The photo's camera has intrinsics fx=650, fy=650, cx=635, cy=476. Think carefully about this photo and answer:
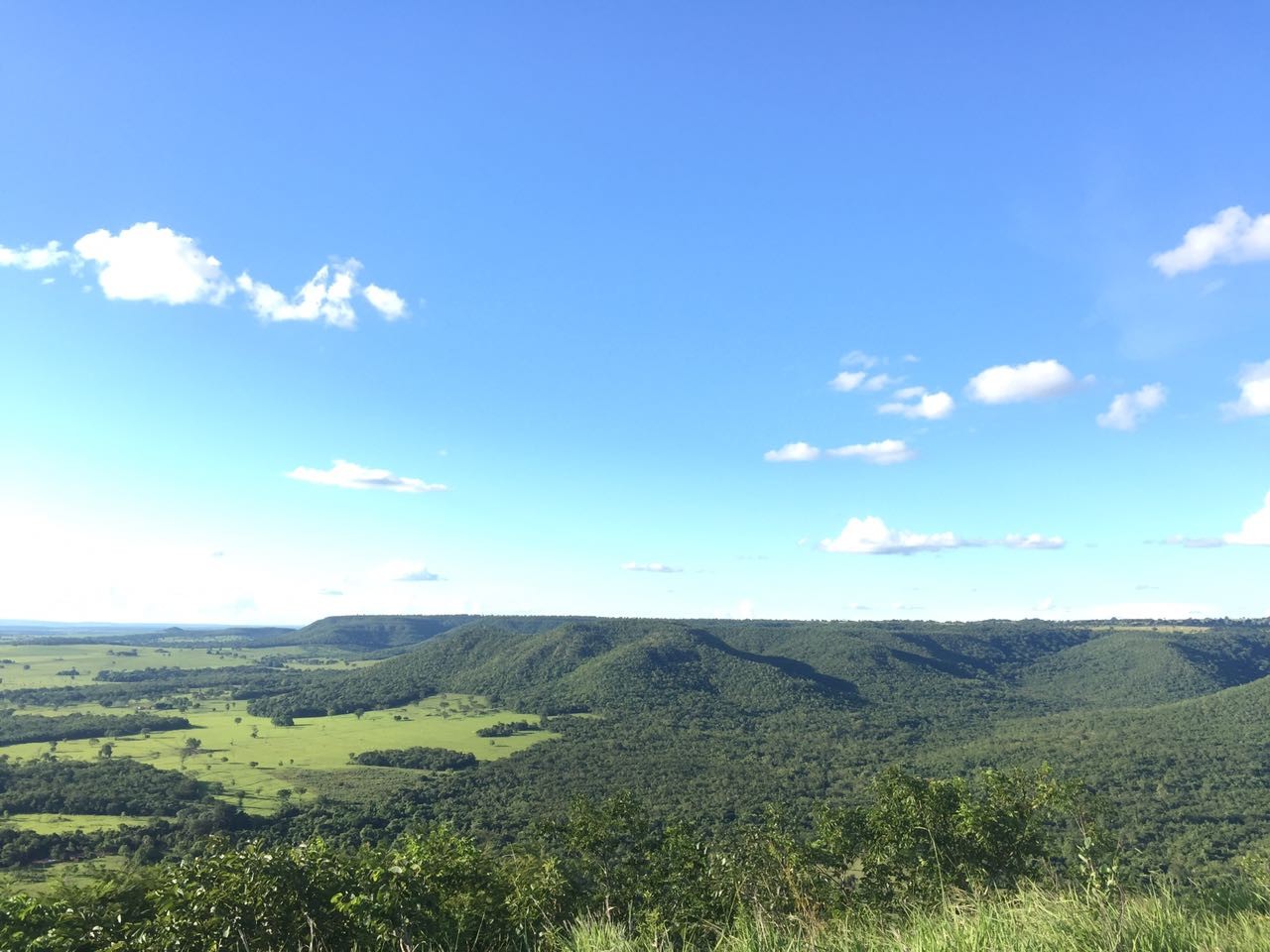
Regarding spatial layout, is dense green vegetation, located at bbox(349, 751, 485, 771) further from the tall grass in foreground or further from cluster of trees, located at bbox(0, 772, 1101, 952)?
the tall grass in foreground

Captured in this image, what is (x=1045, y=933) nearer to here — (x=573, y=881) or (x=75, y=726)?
(x=573, y=881)

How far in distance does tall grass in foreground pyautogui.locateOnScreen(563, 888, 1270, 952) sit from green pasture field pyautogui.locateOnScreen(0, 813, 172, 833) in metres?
127

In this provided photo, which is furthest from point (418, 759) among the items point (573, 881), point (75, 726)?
point (573, 881)

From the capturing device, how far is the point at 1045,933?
6.40 meters

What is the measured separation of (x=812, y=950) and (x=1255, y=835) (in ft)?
419

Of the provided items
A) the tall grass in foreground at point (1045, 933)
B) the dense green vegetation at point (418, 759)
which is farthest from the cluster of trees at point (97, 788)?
the tall grass in foreground at point (1045, 933)

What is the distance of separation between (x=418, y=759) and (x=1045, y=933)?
169067 mm

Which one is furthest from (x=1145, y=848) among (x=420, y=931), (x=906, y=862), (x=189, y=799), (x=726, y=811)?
(x=189, y=799)

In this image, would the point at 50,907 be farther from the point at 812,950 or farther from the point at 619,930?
the point at 812,950

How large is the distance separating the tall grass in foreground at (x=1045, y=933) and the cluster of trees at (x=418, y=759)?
159222 mm

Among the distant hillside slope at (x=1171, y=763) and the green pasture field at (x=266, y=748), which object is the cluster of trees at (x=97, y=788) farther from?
the distant hillside slope at (x=1171, y=763)

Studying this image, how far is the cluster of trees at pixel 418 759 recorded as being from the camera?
149750 millimetres

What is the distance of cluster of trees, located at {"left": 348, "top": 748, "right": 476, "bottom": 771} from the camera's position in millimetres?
149750

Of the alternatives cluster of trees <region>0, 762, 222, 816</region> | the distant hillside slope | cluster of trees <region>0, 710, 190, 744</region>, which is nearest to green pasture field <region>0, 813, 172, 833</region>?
cluster of trees <region>0, 762, 222, 816</region>
